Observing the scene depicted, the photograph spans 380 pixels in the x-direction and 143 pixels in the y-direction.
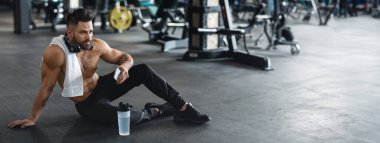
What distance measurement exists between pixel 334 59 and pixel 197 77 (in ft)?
5.92

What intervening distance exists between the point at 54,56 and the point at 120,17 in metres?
4.53

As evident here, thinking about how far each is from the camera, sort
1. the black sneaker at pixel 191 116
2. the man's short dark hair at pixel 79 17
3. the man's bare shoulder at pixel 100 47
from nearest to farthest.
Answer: the man's short dark hair at pixel 79 17
the man's bare shoulder at pixel 100 47
the black sneaker at pixel 191 116

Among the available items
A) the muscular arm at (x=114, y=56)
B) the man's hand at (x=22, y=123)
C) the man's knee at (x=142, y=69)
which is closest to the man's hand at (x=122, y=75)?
the muscular arm at (x=114, y=56)

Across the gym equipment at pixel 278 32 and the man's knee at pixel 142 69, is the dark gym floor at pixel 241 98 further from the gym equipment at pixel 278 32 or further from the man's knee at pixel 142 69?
the man's knee at pixel 142 69

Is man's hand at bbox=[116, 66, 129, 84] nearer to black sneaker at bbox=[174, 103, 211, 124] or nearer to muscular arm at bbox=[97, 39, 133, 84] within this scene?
muscular arm at bbox=[97, 39, 133, 84]

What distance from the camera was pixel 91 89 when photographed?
276 centimetres

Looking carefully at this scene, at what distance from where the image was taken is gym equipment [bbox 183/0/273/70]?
200 inches

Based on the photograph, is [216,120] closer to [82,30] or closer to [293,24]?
[82,30]

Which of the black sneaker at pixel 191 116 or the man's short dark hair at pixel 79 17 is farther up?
the man's short dark hair at pixel 79 17

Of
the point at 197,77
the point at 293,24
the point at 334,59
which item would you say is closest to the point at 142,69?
the point at 197,77

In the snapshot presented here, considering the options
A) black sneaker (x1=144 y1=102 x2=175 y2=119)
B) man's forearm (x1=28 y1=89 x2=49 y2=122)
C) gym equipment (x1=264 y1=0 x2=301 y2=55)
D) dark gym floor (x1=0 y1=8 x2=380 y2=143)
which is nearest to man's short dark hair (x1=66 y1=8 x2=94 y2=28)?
man's forearm (x1=28 y1=89 x2=49 y2=122)

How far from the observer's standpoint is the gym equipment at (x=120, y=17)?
22.7 ft

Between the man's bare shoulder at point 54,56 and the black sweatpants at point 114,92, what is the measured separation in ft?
1.02

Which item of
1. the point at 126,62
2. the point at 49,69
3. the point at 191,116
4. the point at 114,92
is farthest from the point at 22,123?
the point at 191,116
